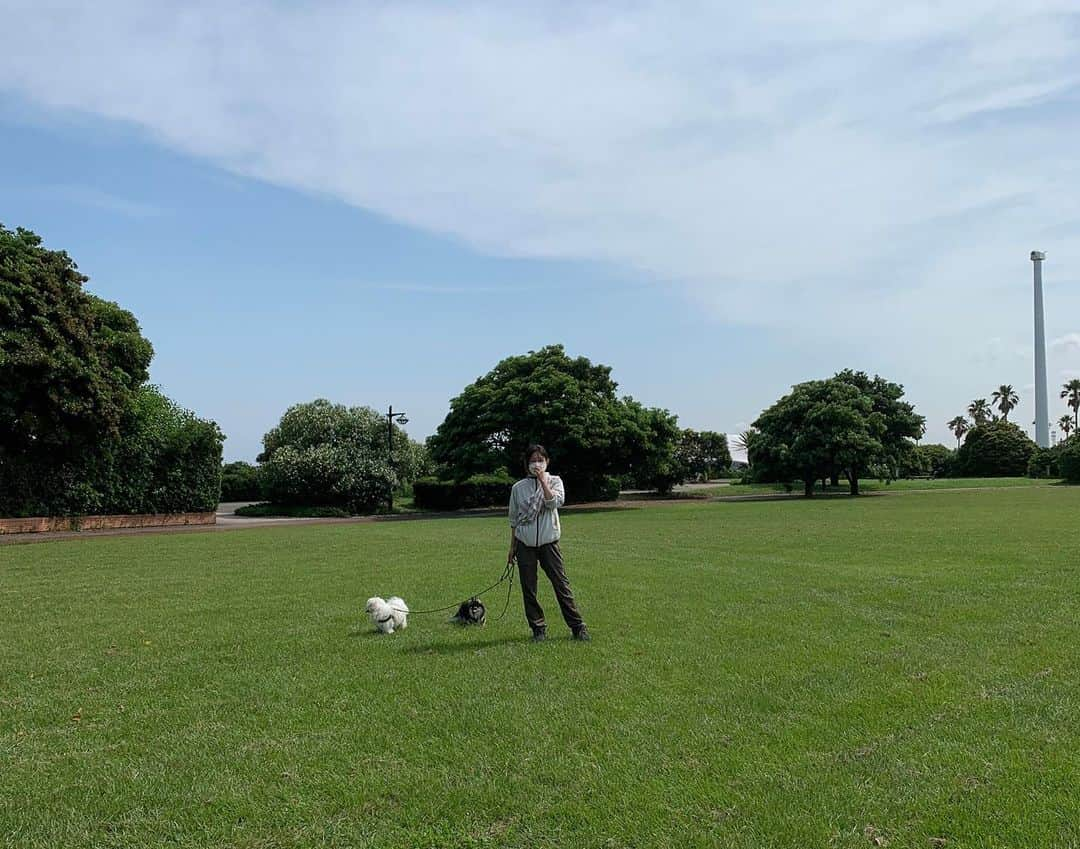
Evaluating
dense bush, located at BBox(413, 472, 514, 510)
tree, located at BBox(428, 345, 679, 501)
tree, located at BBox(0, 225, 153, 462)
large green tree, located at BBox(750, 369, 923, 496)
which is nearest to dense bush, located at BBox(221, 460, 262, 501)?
dense bush, located at BBox(413, 472, 514, 510)

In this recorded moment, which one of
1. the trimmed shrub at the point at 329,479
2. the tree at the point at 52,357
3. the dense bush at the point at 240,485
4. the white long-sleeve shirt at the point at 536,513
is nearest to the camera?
the white long-sleeve shirt at the point at 536,513

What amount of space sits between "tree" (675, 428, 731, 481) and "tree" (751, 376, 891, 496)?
2010cm

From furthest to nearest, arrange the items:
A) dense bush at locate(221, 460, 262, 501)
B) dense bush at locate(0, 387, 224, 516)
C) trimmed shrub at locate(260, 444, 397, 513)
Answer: dense bush at locate(221, 460, 262, 501) → trimmed shrub at locate(260, 444, 397, 513) → dense bush at locate(0, 387, 224, 516)

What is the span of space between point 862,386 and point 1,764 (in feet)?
190

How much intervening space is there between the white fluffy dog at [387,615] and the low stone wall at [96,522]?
2297 cm

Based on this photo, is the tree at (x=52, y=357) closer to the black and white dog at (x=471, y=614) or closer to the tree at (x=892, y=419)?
the black and white dog at (x=471, y=614)

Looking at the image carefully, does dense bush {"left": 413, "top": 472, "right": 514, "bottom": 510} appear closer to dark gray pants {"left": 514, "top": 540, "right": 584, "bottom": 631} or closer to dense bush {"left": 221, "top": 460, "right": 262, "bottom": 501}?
dense bush {"left": 221, "top": 460, "right": 262, "bottom": 501}

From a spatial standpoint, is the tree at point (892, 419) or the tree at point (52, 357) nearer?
the tree at point (52, 357)

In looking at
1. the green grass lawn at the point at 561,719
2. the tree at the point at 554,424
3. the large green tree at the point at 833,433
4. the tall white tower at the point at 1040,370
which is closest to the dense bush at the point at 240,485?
the tree at the point at 554,424

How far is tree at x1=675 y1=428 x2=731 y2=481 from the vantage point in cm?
7512

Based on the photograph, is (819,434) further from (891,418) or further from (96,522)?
(96,522)

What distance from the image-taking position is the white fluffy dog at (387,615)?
26.9 feet

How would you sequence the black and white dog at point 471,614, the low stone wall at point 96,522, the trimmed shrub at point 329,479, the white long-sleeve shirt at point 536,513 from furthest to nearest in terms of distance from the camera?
the trimmed shrub at point 329,479
the low stone wall at point 96,522
the black and white dog at point 471,614
the white long-sleeve shirt at point 536,513

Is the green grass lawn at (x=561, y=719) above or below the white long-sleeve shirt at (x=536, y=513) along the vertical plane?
below
